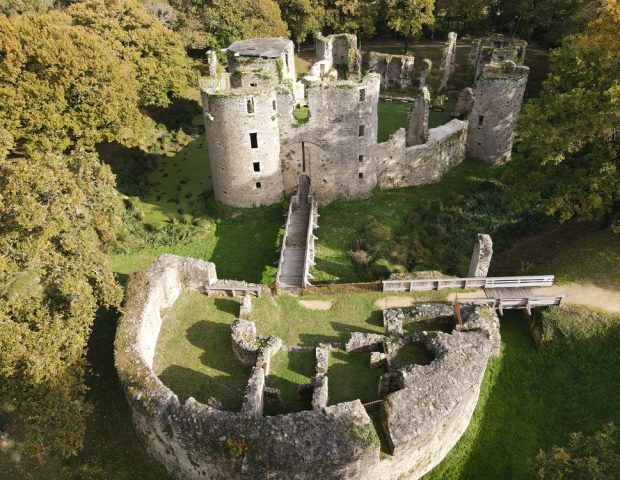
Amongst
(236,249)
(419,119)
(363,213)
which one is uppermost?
(419,119)

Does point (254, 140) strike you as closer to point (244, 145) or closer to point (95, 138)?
point (244, 145)

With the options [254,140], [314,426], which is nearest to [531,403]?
[314,426]

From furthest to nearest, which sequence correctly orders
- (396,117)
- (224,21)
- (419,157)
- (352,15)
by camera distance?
(352,15) < (224,21) < (396,117) < (419,157)

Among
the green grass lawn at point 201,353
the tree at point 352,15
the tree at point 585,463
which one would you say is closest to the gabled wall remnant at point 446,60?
the tree at point 352,15

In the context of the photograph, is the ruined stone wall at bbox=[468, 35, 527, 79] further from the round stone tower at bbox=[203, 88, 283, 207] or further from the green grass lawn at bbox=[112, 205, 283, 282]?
the green grass lawn at bbox=[112, 205, 283, 282]

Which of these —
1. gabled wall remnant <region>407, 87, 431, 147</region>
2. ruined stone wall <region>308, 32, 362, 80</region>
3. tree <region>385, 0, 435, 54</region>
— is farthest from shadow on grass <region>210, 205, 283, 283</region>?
tree <region>385, 0, 435, 54</region>

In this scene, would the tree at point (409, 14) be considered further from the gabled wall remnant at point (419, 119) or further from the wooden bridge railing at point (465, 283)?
the wooden bridge railing at point (465, 283)

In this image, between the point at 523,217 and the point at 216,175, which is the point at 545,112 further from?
the point at 216,175

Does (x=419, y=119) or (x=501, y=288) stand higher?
(x=419, y=119)
